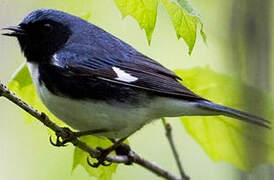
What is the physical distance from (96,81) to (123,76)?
0.38 ft

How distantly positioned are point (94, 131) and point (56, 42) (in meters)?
0.44

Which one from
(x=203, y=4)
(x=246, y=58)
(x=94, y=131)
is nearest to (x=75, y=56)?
(x=94, y=131)

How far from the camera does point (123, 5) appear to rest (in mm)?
1733

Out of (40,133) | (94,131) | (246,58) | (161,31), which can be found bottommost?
(40,133)

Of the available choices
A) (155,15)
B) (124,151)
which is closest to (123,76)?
(124,151)

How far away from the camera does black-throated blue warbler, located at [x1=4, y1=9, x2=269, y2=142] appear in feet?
7.36

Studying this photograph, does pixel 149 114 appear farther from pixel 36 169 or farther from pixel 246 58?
pixel 36 169

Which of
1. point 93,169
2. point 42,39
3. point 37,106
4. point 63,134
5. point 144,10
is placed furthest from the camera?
point 42,39

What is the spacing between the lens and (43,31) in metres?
2.48

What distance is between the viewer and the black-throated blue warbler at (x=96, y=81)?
224 cm

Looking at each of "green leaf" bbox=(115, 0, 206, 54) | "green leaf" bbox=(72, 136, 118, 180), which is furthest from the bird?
"green leaf" bbox=(115, 0, 206, 54)

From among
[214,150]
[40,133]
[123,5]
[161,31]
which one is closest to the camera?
[123,5]

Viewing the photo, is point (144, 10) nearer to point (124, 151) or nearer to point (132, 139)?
point (124, 151)

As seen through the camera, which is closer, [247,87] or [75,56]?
[247,87]
